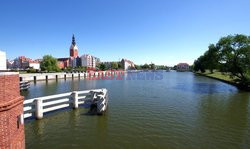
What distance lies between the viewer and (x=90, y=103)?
1295 centimetres

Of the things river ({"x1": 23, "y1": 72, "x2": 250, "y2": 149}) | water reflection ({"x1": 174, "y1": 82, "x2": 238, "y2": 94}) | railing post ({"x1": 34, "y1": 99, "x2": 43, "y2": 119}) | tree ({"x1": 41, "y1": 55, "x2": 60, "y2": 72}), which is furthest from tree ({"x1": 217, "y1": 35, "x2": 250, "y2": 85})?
tree ({"x1": 41, "y1": 55, "x2": 60, "y2": 72})

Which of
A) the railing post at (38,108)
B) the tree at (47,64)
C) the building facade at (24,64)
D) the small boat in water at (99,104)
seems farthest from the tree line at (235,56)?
the building facade at (24,64)

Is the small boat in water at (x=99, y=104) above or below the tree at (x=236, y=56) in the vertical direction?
below

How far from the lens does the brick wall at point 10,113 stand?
4.11 metres

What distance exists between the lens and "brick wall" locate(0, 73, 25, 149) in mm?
4113

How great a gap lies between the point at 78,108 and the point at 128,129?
5.15 m

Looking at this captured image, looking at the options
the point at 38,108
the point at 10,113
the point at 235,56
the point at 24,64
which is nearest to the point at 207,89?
the point at 235,56

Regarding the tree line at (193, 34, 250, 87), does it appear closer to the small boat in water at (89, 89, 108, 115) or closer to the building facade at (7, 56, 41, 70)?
the small boat in water at (89, 89, 108, 115)

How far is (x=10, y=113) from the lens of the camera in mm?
4332

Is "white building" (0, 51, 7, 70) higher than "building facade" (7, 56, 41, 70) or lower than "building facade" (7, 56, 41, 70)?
lower

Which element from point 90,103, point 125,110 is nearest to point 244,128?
point 125,110

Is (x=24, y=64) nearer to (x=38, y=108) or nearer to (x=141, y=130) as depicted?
(x=38, y=108)

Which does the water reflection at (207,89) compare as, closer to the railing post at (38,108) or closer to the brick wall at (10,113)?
the railing post at (38,108)

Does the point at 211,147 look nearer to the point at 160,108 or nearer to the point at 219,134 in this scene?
the point at 219,134
